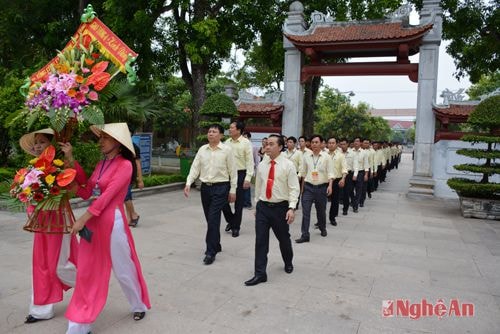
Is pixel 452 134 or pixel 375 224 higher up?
pixel 452 134

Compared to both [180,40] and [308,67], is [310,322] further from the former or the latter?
[180,40]

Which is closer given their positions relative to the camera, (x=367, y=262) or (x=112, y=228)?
(x=112, y=228)

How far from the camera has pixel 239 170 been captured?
7.42m

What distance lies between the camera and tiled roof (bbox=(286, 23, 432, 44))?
11406 mm

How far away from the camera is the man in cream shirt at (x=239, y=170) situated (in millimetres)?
6449

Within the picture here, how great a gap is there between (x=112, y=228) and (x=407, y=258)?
4080 mm

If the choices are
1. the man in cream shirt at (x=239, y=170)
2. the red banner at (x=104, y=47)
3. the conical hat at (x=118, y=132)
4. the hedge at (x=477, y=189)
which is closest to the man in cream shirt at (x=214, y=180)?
the man in cream shirt at (x=239, y=170)

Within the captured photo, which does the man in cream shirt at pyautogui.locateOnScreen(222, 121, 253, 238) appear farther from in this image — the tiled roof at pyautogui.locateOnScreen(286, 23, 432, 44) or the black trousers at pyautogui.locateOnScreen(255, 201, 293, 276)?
the tiled roof at pyautogui.locateOnScreen(286, 23, 432, 44)

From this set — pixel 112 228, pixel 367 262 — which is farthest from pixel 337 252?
pixel 112 228

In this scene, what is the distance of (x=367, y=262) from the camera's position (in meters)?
5.28

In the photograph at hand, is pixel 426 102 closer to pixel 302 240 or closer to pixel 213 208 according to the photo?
pixel 302 240

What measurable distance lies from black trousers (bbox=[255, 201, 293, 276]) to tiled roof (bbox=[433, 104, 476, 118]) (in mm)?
8846

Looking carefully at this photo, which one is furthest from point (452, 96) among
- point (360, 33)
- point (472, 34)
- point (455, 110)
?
point (472, 34)

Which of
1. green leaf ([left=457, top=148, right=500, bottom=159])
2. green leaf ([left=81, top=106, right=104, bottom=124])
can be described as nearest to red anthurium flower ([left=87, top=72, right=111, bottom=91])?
green leaf ([left=81, top=106, right=104, bottom=124])
